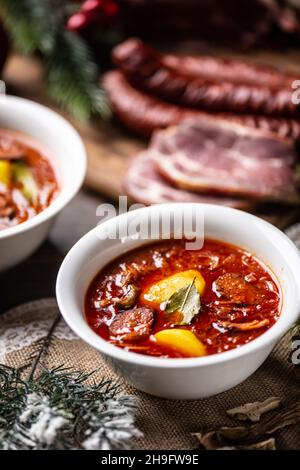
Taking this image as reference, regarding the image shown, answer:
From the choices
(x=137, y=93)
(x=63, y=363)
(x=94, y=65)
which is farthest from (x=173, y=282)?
(x=94, y=65)

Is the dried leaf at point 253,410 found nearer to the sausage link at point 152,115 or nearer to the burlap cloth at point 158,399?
the burlap cloth at point 158,399

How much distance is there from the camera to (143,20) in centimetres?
488

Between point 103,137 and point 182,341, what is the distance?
2123 mm

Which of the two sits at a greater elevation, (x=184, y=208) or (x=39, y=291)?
(x=184, y=208)

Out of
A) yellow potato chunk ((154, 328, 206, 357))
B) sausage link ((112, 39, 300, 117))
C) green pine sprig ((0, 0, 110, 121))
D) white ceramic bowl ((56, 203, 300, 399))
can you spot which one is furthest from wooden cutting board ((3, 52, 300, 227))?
yellow potato chunk ((154, 328, 206, 357))

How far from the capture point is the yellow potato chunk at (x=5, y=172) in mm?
3377

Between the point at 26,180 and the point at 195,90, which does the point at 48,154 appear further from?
the point at 195,90

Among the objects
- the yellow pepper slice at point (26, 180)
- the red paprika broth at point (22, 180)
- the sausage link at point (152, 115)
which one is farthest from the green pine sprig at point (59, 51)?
the yellow pepper slice at point (26, 180)

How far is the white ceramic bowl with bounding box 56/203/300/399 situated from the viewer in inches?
92.8

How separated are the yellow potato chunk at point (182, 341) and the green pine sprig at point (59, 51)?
2.10 metres

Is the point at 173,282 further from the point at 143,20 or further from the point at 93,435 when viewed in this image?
the point at 143,20

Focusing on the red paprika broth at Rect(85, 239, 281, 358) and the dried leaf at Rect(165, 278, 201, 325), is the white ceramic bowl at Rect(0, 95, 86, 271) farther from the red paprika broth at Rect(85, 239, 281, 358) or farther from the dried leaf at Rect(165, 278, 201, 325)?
the dried leaf at Rect(165, 278, 201, 325)

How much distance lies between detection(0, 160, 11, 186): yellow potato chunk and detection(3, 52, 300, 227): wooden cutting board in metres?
0.61

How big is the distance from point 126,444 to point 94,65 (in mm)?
2739
